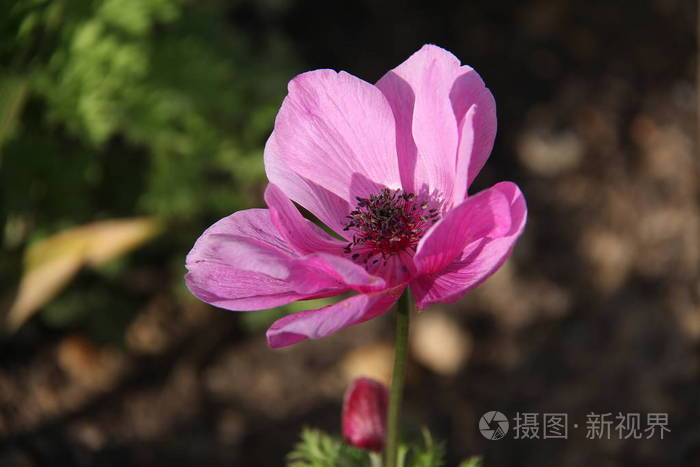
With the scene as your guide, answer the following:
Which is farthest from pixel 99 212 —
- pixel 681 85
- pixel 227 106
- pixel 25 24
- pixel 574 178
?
pixel 681 85

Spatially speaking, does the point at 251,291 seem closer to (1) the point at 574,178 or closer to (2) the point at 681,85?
(1) the point at 574,178

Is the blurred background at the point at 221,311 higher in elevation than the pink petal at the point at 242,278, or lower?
higher

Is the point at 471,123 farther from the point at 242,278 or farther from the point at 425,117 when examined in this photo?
the point at 242,278

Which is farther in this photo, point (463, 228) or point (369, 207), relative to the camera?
point (369, 207)

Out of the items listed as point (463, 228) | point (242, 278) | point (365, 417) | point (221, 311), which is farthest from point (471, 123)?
point (221, 311)

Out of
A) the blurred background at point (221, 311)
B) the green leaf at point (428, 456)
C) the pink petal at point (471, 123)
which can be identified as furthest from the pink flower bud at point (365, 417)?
the blurred background at point (221, 311)

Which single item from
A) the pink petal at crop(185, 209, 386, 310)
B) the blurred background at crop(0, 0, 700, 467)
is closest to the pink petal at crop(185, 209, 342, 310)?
the pink petal at crop(185, 209, 386, 310)

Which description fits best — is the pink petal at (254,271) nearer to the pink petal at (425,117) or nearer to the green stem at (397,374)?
the green stem at (397,374)
